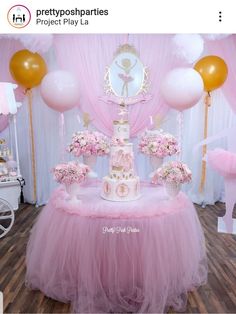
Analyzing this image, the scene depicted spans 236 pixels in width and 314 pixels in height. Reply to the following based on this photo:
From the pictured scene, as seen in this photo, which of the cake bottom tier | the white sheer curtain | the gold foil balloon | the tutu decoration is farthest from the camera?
the white sheer curtain

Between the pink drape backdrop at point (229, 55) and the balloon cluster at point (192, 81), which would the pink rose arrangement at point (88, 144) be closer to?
the balloon cluster at point (192, 81)

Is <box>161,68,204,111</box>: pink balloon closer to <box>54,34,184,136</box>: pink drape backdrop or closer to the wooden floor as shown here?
<box>54,34,184,136</box>: pink drape backdrop

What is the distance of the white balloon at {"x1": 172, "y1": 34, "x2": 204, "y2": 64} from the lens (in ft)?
13.0

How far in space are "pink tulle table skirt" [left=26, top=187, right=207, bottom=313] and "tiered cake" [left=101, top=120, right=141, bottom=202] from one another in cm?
11

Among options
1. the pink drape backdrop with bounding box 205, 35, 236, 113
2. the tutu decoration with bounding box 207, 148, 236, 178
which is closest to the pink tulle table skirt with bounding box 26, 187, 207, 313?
the tutu decoration with bounding box 207, 148, 236, 178

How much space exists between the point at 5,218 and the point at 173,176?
240cm

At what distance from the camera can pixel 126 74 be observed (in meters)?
4.32

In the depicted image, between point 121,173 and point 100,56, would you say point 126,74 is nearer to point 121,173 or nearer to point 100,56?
point 100,56

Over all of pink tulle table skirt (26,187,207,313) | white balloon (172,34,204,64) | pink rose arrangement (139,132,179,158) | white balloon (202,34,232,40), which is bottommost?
pink tulle table skirt (26,187,207,313)
